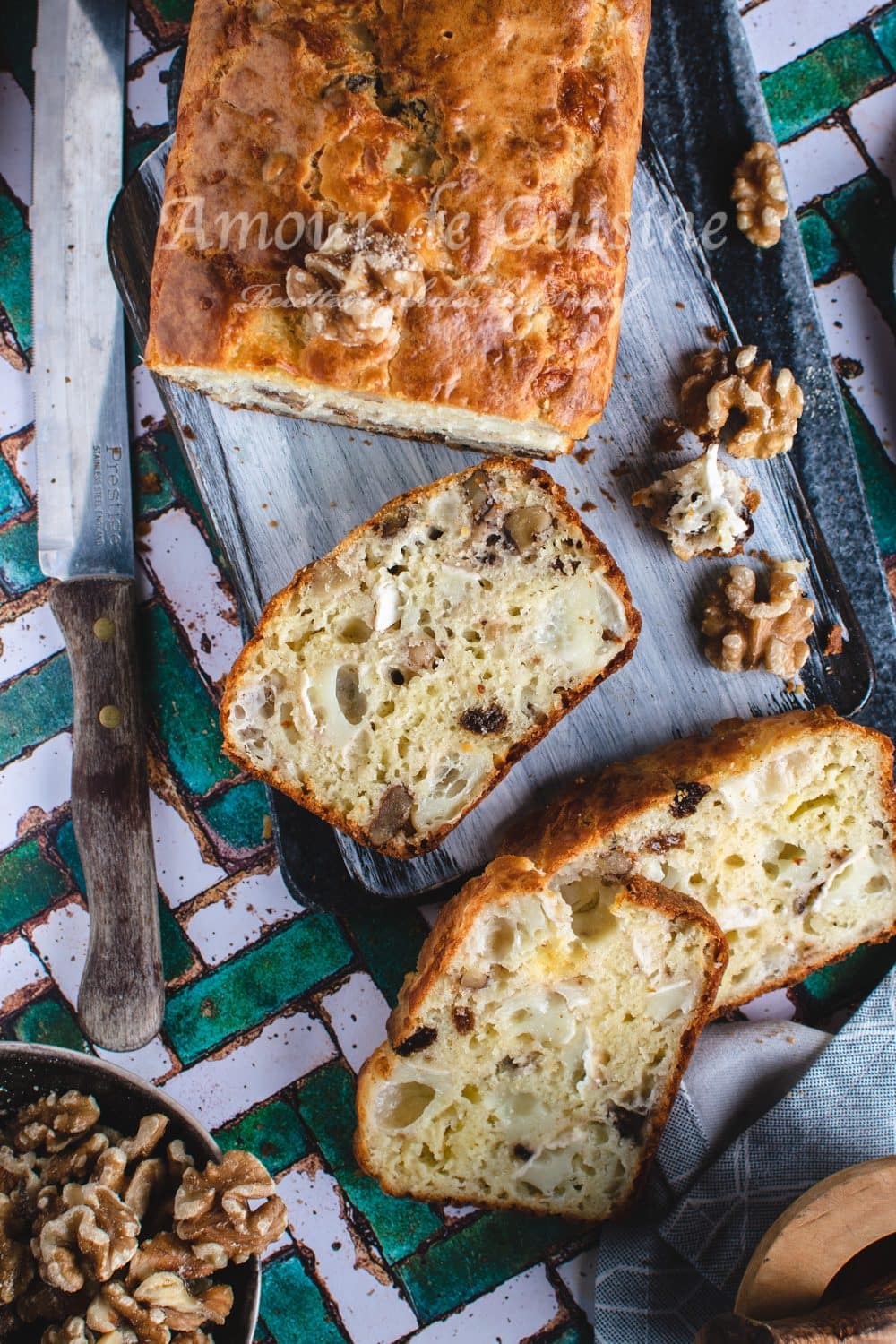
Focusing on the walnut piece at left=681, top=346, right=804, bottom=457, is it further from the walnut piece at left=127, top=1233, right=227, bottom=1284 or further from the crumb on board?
the walnut piece at left=127, top=1233, right=227, bottom=1284

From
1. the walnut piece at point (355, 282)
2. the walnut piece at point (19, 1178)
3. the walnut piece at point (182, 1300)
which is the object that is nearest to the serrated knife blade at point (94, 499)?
the walnut piece at point (19, 1178)

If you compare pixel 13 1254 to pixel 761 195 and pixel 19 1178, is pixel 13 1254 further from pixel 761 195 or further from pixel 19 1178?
pixel 761 195

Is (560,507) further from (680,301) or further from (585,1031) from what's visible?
(585,1031)

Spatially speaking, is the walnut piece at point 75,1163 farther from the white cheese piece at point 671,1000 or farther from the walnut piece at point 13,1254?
the white cheese piece at point 671,1000

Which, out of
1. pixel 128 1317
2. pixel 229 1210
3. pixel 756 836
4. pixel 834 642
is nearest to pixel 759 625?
pixel 834 642

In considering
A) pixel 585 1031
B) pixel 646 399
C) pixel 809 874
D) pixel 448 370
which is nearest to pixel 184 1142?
pixel 585 1031

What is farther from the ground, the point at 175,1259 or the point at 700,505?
the point at 700,505
